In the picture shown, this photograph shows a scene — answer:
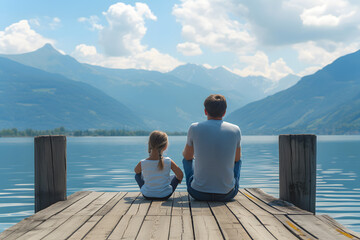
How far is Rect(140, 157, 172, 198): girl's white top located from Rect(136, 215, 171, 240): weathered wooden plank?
4.59 feet

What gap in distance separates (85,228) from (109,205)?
1763mm

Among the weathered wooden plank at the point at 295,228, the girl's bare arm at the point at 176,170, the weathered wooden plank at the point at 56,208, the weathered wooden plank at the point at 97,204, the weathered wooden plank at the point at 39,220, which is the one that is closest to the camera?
the weathered wooden plank at the point at 295,228

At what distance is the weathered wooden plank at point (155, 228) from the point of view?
4.80 meters

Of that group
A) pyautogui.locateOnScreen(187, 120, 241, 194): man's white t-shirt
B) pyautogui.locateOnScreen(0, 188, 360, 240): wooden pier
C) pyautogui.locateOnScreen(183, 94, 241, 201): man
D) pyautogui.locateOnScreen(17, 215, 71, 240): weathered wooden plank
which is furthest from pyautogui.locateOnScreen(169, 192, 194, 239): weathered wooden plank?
pyautogui.locateOnScreen(17, 215, 71, 240): weathered wooden plank

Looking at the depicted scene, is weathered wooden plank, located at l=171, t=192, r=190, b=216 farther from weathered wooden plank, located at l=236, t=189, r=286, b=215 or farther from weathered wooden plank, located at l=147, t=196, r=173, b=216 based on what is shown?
weathered wooden plank, located at l=236, t=189, r=286, b=215

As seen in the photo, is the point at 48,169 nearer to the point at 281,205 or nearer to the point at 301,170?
the point at 281,205

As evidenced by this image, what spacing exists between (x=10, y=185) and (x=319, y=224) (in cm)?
1945

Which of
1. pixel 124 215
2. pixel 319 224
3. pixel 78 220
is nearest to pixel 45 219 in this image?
pixel 78 220

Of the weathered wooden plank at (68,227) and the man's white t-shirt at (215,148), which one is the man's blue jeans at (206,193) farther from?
the weathered wooden plank at (68,227)

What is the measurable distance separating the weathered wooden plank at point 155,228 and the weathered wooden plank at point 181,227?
68 mm

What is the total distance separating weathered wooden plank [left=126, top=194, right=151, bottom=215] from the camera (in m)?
6.22

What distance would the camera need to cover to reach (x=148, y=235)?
A: 15.9ft

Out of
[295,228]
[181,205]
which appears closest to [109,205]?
[181,205]

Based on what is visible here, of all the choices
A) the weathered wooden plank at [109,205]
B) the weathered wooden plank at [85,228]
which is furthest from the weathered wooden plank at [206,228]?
the weathered wooden plank at [109,205]
